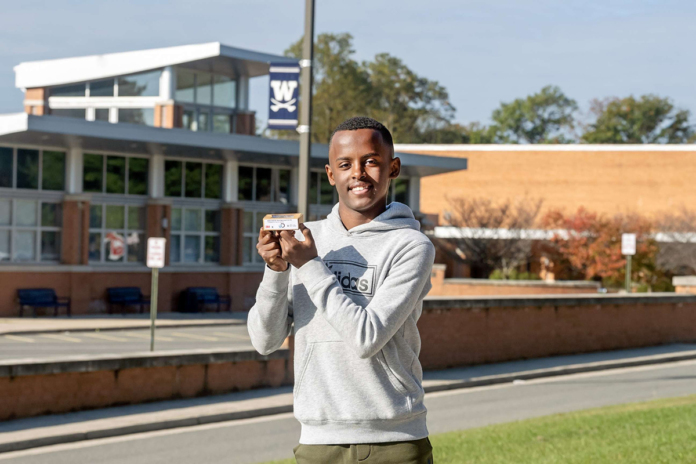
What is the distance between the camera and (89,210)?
1202 inches

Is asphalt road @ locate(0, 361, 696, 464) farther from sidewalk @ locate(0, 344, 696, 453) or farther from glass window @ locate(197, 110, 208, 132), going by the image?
glass window @ locate(197, 110, 208, 132)

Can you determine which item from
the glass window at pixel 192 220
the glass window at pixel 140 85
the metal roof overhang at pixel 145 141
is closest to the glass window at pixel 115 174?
the metal roof overhang at pixel 145 141

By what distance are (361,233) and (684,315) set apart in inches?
967

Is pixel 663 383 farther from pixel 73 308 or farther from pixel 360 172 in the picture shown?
pixel 73 308

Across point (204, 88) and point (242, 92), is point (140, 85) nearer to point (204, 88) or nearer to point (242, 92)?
point (204, 88)

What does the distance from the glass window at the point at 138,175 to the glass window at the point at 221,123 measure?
16.7ft

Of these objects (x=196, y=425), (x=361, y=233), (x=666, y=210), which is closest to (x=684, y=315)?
(x=196, y=425)

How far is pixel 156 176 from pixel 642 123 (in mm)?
63551

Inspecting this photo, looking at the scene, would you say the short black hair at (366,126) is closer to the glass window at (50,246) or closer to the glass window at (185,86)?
the glass window at (50,246)

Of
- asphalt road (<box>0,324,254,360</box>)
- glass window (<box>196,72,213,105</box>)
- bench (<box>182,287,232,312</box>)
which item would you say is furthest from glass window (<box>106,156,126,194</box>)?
asphalt road (<box>0,324,254,360</box>)

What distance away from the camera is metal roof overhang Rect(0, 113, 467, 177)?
26312 millimetres

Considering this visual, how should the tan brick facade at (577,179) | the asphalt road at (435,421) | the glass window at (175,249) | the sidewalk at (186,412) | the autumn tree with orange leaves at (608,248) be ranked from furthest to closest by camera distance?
the tan brick facade at (577,179) < the autumn tree with orange leaves at (608,248) < the glass window at (175,249) < the sidewalk at (186,412) < the asphalt road at (435,421)

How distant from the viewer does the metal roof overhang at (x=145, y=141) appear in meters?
26.3

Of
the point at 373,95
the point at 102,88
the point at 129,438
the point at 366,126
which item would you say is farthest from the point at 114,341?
the point at 373,95
